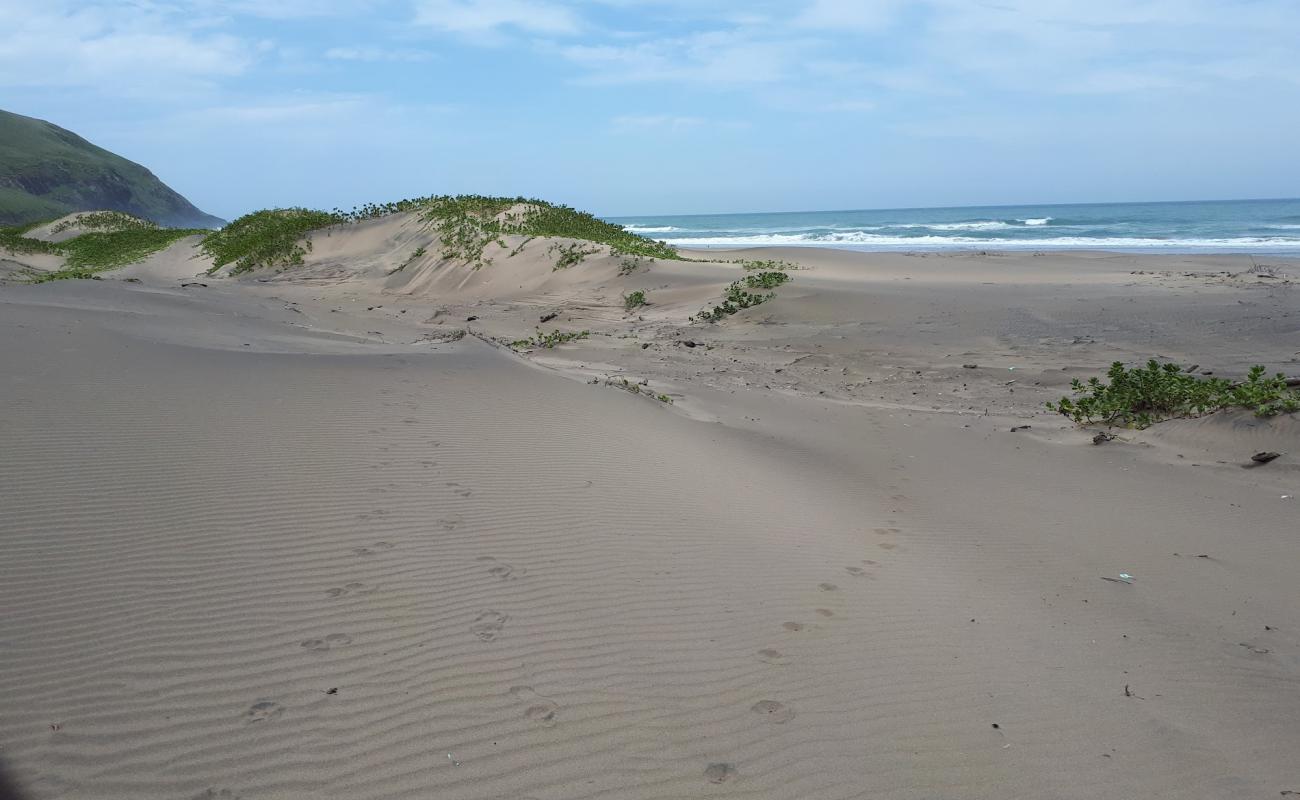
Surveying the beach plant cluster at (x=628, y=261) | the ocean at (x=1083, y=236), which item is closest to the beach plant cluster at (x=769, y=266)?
the beach plant cluster at (x=628, y=261)

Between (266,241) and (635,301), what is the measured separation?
14.0 metres

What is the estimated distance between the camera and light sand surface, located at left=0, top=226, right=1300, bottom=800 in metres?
2.82

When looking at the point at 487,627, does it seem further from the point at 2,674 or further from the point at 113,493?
the point at 113,493

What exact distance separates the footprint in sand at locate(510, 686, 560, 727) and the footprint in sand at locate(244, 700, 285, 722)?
0.81 metres

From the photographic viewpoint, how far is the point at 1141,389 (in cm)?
825

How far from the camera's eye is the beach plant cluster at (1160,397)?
753cm

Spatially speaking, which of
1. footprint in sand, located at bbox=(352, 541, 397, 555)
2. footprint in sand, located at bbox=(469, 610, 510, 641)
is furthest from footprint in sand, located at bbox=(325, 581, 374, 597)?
footprint in sand, located at bbox=(469, 610, 510, 641)

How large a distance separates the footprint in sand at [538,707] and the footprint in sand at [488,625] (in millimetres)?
384

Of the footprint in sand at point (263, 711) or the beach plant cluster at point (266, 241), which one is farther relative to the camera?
the beach plant cluster at point (266, 241)

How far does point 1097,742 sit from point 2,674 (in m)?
3.96

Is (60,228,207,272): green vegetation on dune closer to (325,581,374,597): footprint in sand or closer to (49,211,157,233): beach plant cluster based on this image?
(49,211,157,233): beach plant cluster

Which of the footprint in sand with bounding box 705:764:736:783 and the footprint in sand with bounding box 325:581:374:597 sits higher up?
the footprint in sand with bounding box 325:581:374:597

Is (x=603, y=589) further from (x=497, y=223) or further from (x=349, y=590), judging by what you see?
(x=497, y=223)

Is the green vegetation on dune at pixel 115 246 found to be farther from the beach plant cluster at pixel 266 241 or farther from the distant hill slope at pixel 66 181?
the distant hill slope at pixel 66 181
